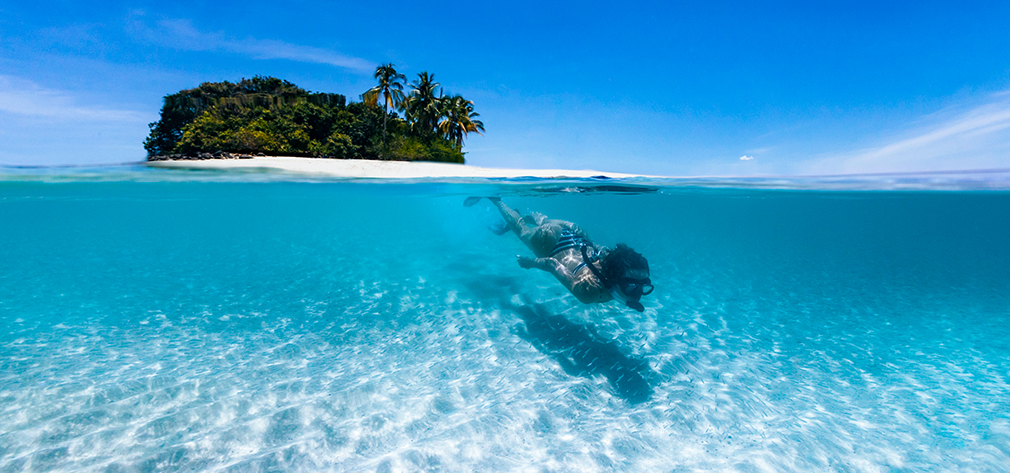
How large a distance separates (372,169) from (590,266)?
43.2ft

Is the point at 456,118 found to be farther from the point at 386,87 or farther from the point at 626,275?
the point at 626,275

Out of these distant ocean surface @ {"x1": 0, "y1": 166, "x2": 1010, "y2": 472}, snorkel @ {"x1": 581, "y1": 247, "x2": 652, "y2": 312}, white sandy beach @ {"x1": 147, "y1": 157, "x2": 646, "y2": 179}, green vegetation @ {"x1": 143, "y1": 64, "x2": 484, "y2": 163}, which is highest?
green vegetation @ {"x1": 143, "y1": 64, "x2": 484, "y2": 163}

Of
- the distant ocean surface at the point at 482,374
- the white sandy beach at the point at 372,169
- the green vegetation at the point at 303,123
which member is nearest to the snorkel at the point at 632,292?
the distant ocean surface at the point at 482,374

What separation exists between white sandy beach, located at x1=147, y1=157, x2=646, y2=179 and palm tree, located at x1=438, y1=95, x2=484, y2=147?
731 inches

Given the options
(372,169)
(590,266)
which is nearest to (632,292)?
(590,266)

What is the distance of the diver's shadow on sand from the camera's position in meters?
5.20

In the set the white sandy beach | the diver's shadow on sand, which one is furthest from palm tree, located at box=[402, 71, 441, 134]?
the diver's shadow on sand

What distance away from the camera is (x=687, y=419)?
14.8 ft

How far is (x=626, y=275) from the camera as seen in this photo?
4.59 meters

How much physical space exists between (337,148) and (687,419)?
23848mm

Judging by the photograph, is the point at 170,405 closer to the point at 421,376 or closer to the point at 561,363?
the point at 421,376

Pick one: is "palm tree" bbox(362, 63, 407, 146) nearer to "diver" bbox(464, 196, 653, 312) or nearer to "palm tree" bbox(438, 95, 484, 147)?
"palm tree" bbox(438, 95, 484, 147)

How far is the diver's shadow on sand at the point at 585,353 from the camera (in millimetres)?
5203

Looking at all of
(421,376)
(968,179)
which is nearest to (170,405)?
(421,376)
